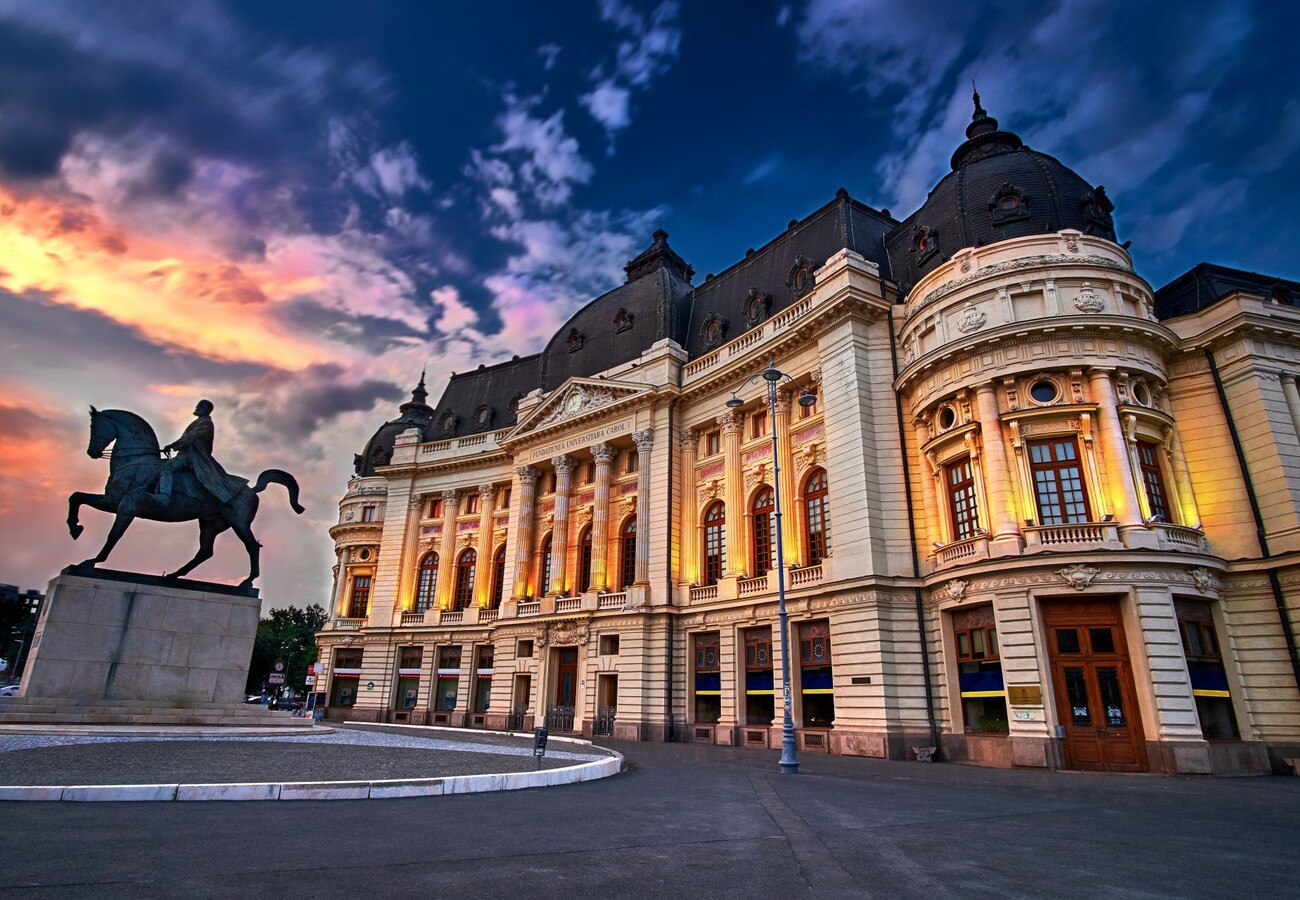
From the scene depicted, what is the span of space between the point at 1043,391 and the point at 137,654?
99.5ft

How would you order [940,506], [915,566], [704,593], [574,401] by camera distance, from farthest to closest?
[574,401] < [704,593] < [940,506] < [915,566]

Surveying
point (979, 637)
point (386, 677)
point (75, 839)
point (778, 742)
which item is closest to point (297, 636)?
point (386, 677)

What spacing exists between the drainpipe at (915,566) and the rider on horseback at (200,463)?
24.4 metres

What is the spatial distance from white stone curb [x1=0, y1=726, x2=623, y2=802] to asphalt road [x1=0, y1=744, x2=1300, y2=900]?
28 centimetres

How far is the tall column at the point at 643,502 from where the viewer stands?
3866 centimetres

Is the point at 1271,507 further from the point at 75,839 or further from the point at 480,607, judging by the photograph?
the point at 480,607

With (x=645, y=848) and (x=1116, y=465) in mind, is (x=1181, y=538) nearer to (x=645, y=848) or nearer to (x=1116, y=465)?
(x=1116, y=465)

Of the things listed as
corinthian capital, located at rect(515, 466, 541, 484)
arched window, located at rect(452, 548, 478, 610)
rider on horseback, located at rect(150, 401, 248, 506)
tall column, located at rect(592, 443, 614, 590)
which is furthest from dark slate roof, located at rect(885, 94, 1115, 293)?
arched window, located at rect(452, 548, 478, 610)

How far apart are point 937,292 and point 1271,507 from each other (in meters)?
13.4

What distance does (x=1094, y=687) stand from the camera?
23031mm

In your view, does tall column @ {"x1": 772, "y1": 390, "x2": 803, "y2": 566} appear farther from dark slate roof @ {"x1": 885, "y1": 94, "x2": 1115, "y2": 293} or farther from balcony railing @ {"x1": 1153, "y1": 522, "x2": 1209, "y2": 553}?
balcony railing @ {"x1": 1153, "y1": 522, "x2": 1209, "y2": 553}

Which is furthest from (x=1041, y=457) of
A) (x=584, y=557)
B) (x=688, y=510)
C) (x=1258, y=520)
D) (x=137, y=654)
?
(x=137, y=654)

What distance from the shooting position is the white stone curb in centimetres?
964

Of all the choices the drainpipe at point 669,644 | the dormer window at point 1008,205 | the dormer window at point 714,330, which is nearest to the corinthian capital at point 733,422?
the drainpipe at point 669,644
